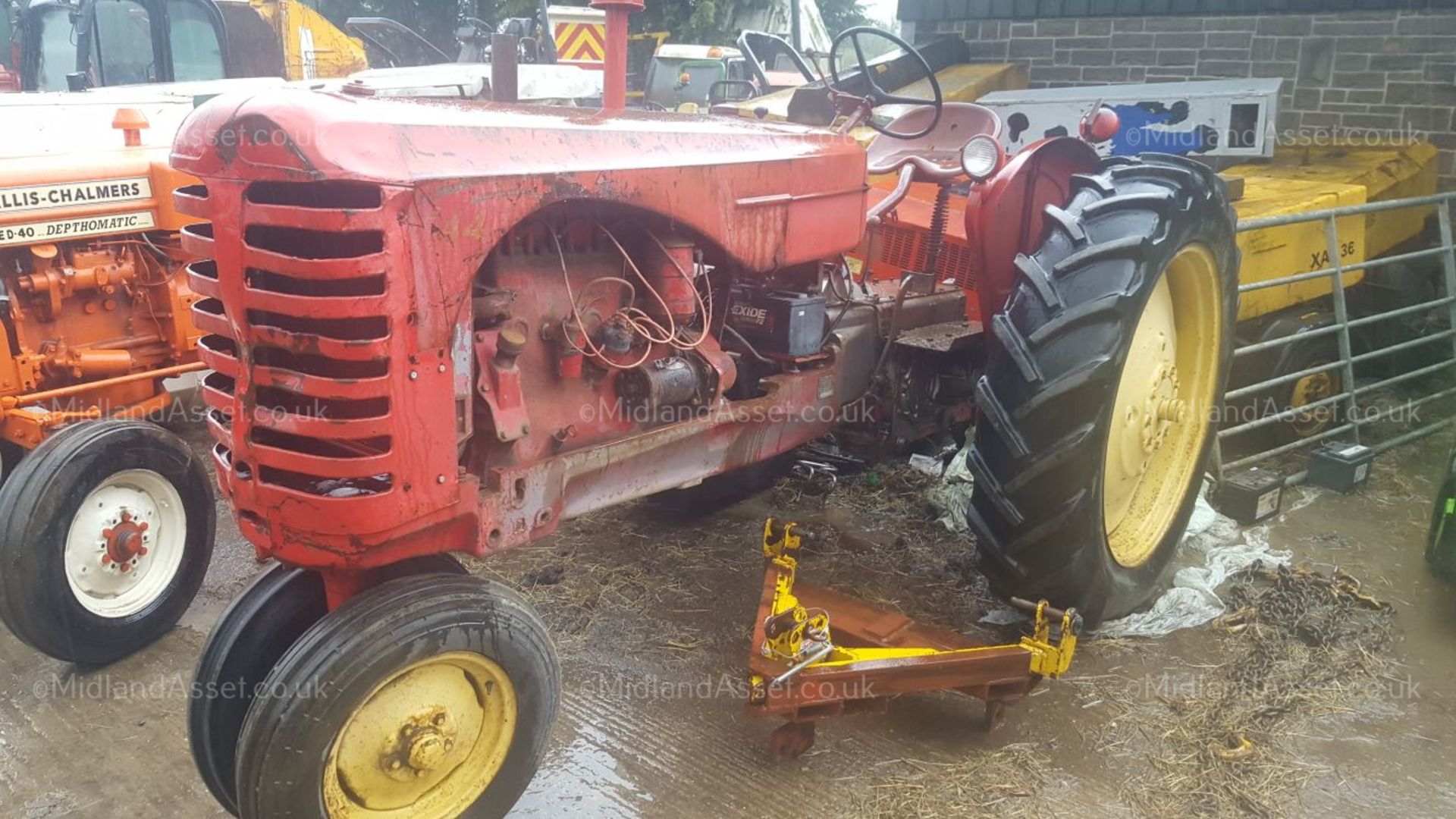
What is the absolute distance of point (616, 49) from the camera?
2.67m

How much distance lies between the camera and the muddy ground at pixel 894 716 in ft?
8.05

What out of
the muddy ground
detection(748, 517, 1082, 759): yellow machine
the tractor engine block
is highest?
the tractor engine block

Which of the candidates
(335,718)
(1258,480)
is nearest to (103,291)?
(335,718)

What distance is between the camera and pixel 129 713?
9.09 ft

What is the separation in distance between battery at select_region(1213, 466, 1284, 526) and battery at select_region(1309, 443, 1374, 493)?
417 millimetres

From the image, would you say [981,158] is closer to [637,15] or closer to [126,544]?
[126,544]

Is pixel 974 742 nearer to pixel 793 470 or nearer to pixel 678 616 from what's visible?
pixel 678 616

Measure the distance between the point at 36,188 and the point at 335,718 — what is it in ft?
8.36

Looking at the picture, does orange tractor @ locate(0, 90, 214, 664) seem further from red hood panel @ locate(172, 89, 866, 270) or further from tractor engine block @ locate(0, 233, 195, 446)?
red hood panel @ locate(172, 89, 866, 270)

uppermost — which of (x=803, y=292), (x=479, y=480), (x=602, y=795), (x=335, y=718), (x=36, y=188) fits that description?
(x=36, y=188)

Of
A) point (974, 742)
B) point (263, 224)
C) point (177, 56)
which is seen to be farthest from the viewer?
point (177, 56)

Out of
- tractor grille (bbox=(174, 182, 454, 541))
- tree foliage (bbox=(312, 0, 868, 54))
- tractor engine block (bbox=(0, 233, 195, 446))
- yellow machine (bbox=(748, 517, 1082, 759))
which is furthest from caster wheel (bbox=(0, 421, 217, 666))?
tree foliage (bbox=(312, 0, 868, 54))

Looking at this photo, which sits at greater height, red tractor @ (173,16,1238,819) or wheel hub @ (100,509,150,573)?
red tractor @ (173,16,1238,819)

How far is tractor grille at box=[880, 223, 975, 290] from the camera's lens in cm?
414
